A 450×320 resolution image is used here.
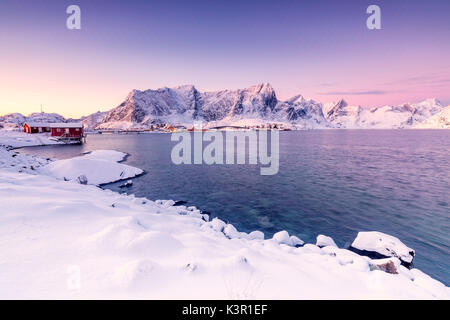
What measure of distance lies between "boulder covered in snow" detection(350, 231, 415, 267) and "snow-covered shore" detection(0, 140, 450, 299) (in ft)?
3.84

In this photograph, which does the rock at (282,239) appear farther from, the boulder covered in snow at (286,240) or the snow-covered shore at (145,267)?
the snow-covered shore at (145,267)

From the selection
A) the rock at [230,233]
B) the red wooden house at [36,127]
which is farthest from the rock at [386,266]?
the red wooden house at [36,127]

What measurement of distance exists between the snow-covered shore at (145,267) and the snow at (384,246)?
3.92ft

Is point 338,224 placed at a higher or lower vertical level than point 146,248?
lower

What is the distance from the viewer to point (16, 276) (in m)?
4.39

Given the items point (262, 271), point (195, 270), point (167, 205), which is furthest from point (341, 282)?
point (167, 205)

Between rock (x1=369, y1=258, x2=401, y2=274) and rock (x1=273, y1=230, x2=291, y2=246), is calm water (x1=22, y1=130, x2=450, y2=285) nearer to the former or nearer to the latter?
rock (x1=273, y1=230, x2=291, y2=246)

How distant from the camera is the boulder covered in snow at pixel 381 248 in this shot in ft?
29.9

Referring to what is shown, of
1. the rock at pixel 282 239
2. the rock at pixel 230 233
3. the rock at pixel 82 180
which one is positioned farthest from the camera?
the rock at pixel 82 180

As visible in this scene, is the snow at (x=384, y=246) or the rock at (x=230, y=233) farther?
the rock at (x=230, y=233)

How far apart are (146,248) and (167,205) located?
10.7 metres

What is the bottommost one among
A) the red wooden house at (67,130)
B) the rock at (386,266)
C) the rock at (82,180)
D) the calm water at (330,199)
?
the calm water at (330,199)

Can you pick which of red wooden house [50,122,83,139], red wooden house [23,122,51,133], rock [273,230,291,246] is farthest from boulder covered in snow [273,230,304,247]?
red wooden house [23,122,51,133]
